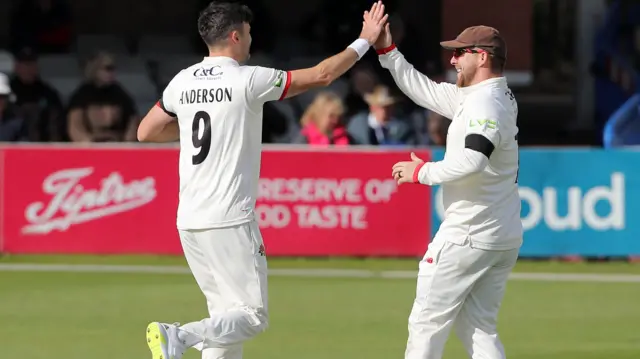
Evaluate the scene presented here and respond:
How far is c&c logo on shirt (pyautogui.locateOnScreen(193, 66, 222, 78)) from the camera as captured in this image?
24.9 ft

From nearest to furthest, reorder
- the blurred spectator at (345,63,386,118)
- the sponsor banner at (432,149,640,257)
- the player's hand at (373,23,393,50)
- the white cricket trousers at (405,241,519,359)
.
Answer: the white cricket trousers at (405,241,519,359) → the player's hand at (373,23,393,50) → the sponsor banner at (432,149,640,257) → the blurred spectator at (345,63,386,118)

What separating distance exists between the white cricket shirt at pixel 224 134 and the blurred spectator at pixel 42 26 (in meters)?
14.6

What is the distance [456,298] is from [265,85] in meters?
1.52

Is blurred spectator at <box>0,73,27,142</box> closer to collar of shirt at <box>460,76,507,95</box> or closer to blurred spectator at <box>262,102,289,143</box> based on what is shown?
blurred spectator at <box>262,102,289,143</box>

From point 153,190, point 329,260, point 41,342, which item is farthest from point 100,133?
point 41,342

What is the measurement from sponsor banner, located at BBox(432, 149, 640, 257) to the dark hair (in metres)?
7.92

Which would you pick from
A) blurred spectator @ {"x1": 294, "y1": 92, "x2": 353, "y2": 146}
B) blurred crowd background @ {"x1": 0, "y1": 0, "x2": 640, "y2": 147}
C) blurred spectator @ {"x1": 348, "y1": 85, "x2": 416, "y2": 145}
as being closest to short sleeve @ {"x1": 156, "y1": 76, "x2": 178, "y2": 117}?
blurred spectator @ {"x1": 294, "y1": 92, "x2": 353, "y2": 146}

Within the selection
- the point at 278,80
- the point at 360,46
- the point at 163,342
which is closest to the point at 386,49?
the point at 360,46

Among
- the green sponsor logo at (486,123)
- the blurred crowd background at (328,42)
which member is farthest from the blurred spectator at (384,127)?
the green sponsor logo at (486,123)

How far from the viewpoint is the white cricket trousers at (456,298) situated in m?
7.59

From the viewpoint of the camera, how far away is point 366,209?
1538 centimetres

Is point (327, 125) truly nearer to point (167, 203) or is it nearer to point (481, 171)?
point (167, 203)

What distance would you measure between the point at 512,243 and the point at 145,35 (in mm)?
15858

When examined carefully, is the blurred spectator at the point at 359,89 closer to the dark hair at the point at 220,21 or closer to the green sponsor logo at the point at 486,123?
the dark hair at the point at 220,21
